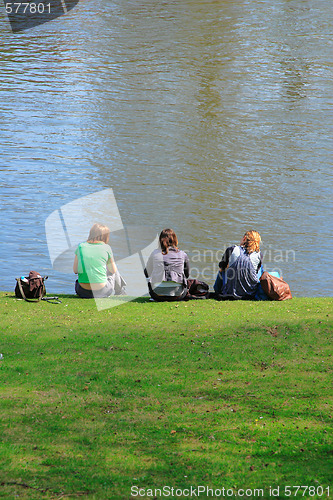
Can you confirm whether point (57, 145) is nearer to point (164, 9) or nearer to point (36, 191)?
point (36, 191)

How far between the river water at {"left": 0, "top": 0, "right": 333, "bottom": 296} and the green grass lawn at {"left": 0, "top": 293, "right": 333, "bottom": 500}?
4695 mm

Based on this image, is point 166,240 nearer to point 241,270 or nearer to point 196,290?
point 196,290

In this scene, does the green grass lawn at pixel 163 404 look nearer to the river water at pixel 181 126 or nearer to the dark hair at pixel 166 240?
the dark hair at pixel 166 240

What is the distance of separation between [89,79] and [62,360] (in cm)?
2677

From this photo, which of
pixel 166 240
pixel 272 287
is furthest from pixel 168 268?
pixel 272 287

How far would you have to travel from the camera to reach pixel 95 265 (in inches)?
377

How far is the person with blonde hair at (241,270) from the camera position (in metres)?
9.52

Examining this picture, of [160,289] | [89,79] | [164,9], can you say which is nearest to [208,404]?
[160,289]

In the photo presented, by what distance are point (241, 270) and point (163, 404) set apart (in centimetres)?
413

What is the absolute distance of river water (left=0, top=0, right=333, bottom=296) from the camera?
52.6ft

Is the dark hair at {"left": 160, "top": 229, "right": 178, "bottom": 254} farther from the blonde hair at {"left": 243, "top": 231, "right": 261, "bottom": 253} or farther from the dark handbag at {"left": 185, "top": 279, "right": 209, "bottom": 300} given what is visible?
the blonde hair at {"left": 243, "top": 231, "right": 261, "bottom": 253}

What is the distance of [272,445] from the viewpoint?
4902 mm

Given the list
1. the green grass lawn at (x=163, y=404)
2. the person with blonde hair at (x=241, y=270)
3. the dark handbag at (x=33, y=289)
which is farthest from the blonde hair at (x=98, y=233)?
the person with blonde hair at (x=241, y=270)

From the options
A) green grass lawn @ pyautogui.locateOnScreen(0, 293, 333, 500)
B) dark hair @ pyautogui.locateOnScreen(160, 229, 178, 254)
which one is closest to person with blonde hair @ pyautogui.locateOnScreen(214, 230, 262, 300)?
dark hair @ pyautogui.locateOnScreen(160, 229, 178, 254)
